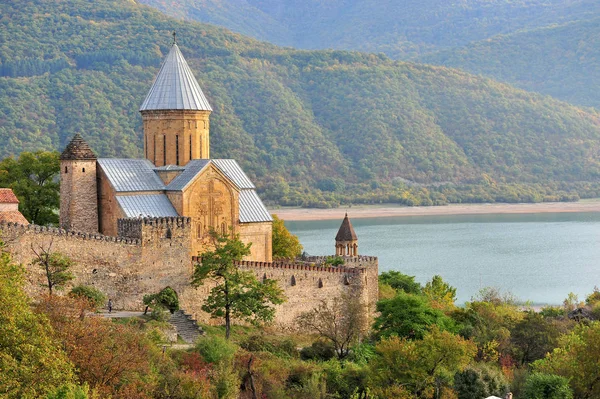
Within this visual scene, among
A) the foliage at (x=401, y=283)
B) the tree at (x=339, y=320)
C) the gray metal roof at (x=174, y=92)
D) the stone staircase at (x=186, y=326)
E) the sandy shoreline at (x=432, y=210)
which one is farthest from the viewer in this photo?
the sandy shoreline at (x=432, y=210)

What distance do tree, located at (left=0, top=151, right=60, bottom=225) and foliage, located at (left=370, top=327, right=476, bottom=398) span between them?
1168 centimetres

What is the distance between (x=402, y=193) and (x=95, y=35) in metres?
30.2

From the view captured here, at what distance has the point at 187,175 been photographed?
89.6 ft

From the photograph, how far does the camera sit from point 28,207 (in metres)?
28.7

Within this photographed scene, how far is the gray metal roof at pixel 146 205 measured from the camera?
25.9 metres

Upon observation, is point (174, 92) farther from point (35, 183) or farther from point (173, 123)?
point (35, 183)

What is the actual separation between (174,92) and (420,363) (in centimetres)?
1156

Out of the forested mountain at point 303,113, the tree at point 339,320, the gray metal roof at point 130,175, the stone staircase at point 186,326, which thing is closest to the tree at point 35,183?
the gray metal roof at point 130,175

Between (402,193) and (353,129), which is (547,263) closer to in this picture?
(402,193)

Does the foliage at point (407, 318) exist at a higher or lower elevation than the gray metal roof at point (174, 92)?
lower

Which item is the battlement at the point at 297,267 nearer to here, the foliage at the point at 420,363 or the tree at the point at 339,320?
the tree at the point at 339,320

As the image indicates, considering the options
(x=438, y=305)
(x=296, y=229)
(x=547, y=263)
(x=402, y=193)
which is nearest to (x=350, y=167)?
(x=402, y=193)

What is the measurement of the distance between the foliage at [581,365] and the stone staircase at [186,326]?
775 cm

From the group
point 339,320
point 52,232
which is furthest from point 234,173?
point 52,232
